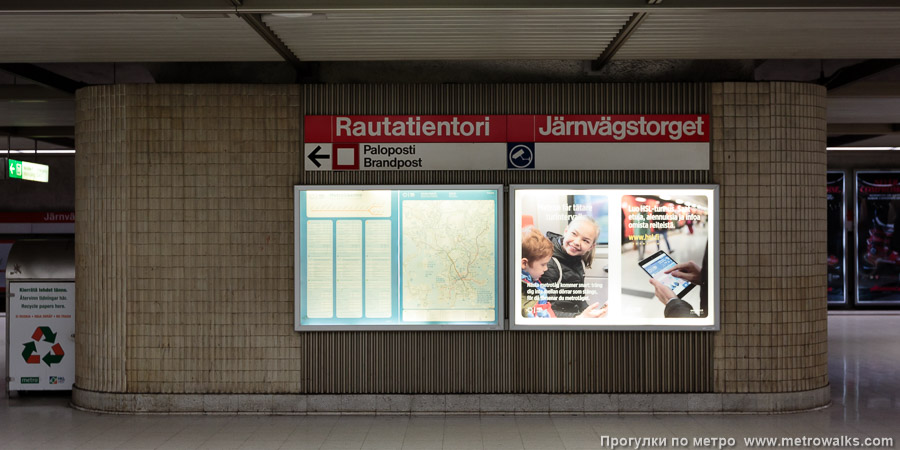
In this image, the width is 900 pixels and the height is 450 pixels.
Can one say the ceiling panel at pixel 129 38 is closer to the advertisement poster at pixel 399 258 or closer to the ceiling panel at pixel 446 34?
the ceiling panel at pixel 446 34

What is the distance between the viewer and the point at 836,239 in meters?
15.0

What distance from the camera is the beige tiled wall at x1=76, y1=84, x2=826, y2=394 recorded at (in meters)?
6.31

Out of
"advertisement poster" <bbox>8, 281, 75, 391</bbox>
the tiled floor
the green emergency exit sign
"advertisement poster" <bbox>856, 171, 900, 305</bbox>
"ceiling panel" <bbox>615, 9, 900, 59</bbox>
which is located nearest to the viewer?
"ceiling panel" <bbox>615, 9, 900, 59</bbox>

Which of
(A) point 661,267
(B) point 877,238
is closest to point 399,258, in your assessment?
(A) point 661,267

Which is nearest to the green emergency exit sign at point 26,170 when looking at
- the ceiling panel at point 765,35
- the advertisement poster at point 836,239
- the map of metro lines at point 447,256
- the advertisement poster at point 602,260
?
the map of metro lines at point 447,256

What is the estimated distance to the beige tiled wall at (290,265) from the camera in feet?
20.7

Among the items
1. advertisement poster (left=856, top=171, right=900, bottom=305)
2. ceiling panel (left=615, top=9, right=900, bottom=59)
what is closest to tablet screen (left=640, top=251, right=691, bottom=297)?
ceiling panel (left=615, top=9, right=900, bottom=59)

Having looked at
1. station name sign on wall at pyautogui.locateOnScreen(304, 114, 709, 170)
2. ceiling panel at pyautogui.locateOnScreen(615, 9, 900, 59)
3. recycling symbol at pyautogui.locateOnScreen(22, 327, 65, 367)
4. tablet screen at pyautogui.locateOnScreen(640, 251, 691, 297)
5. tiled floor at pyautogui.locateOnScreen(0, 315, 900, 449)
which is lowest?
tiled floor at pyautogui.locateOnScreen(0, 315, 900, 449)

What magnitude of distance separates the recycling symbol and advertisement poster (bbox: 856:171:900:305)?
15.3 meters

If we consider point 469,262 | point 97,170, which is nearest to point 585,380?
point 469,262

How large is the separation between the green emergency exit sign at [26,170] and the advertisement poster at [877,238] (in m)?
15.9

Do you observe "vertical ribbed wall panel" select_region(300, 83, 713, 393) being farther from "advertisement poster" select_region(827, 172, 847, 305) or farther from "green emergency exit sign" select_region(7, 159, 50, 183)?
"advertisement poster" select_region(827, 172, 847, 305)

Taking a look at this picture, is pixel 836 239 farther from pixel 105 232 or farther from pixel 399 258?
pixel 105 232

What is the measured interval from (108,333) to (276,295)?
163cm
